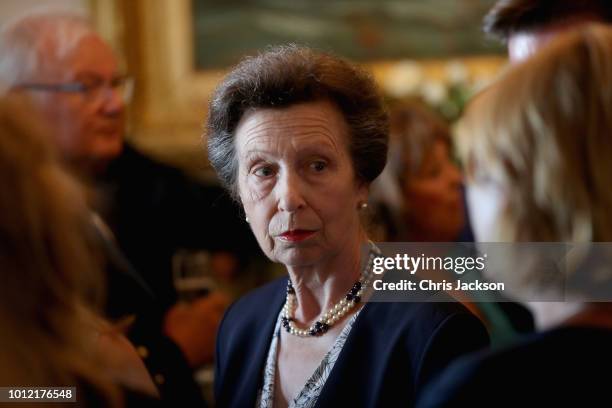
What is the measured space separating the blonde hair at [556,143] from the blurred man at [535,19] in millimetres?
814

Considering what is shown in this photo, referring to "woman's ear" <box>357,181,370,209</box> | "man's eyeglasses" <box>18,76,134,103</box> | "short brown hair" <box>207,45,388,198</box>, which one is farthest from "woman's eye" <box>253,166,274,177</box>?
"man's eyeglasses" <box>18,76,134,103</box>

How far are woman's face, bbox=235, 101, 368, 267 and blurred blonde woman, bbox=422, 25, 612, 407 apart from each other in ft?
1.89

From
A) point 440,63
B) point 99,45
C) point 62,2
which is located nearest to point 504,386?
point 99,45

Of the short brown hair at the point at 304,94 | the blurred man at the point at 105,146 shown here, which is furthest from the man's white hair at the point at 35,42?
the short brown hair at the point at 304,94

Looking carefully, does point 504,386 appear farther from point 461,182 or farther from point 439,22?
point 439,22

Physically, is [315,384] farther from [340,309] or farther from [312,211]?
[312,211]

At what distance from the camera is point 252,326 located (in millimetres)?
1948

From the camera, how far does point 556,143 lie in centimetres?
112

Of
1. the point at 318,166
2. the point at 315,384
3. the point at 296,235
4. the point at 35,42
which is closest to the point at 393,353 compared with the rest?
the point at 315,384

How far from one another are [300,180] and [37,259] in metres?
0.73

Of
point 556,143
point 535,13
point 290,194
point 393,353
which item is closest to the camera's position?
point 556,143

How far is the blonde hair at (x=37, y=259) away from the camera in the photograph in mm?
1106

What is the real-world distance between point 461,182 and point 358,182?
3.72 ft

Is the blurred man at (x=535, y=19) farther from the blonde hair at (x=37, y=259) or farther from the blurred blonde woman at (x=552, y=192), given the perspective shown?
the blonde hair at (x=37, y=259)
